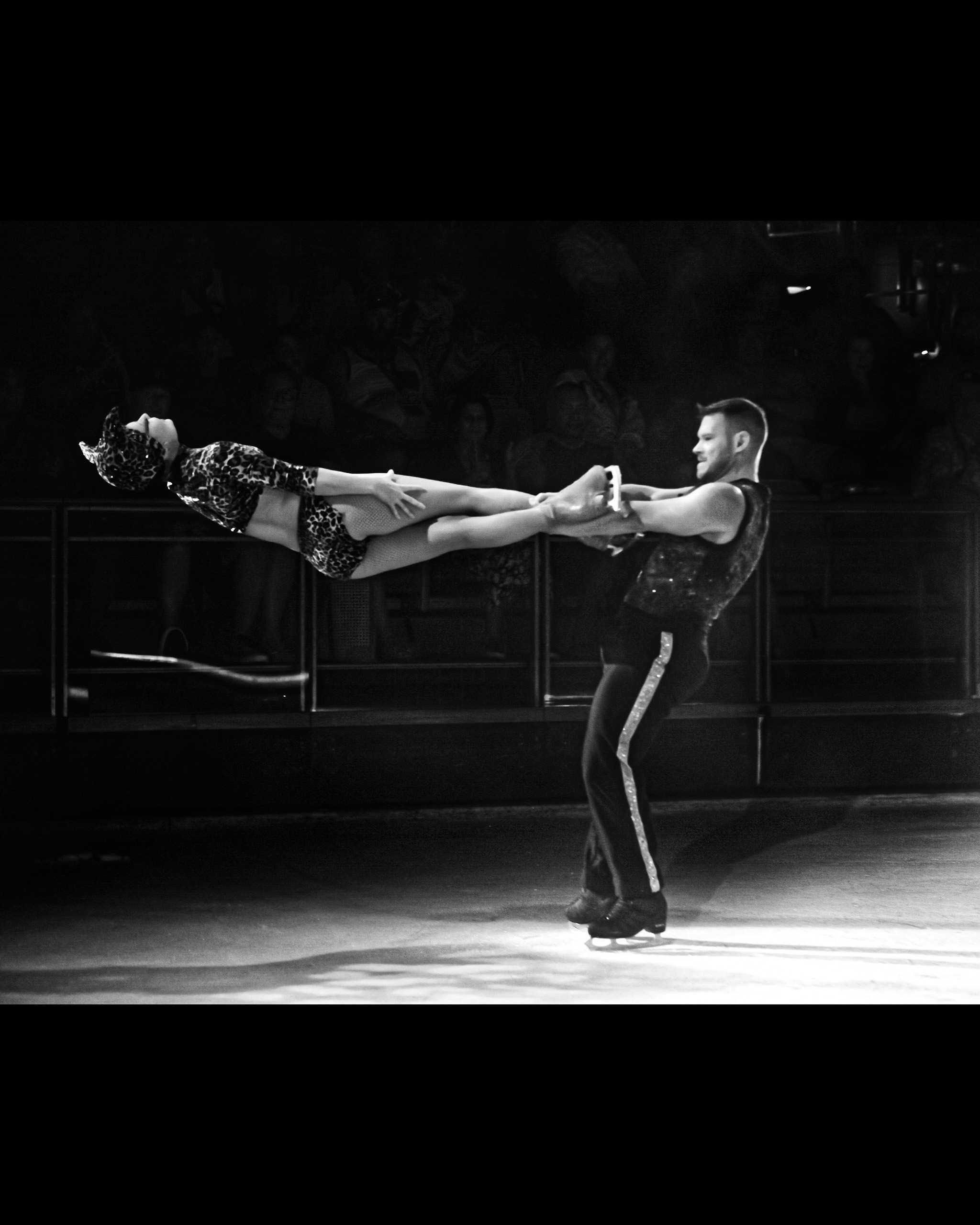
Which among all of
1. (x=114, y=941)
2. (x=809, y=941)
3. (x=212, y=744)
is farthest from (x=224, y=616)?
(x=809, y=941)

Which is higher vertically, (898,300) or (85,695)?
(898,300)

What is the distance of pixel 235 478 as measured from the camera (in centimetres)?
390

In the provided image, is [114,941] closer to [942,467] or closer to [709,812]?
[709,812]

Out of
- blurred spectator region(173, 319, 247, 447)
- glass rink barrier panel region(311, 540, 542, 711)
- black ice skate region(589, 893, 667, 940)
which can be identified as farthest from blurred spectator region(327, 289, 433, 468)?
black ice skate region(589, 893, 667, 940)

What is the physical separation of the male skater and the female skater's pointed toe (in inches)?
11.2

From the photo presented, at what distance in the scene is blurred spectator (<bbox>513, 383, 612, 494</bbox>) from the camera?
653 centimetres

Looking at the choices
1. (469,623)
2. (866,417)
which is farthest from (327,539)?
Result: (866,417)

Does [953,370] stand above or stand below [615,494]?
above

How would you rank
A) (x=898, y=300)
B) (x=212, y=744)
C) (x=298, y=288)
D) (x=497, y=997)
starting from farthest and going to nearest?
(x=898, y=300)
(x=298, y=288)
(x=212, y=744)
(x=497, y=997)

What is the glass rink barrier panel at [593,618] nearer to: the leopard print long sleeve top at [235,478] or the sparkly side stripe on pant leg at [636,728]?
the sparkly side stripe on pant leg at [636,728]

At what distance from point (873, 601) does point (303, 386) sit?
300cm

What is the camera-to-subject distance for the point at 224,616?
634cm

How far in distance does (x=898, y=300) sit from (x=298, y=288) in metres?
2.98

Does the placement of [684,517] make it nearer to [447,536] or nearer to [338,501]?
[447,536]
